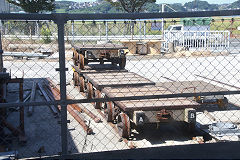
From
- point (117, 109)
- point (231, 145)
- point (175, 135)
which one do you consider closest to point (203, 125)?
point (175, 135)

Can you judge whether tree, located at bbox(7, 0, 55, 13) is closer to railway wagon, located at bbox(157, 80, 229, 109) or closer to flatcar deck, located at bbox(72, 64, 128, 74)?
flatcar deck, located at bbox(72, 64, 128, 74)

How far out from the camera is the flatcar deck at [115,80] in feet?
26.6

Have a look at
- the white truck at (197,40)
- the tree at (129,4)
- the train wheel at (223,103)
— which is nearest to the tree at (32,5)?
the tree at (129,4)

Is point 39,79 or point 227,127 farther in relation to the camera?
point 39,79

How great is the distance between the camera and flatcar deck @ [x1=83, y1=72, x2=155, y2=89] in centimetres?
812

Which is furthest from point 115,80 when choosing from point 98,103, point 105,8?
point 105,8

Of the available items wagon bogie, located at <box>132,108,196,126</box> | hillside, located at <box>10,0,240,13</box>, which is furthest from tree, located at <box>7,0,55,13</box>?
wagon bogie, located at <box>132,108,196,126</box>

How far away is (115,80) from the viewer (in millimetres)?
8656

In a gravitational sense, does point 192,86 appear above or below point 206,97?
above

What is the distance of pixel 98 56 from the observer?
35.0 ft

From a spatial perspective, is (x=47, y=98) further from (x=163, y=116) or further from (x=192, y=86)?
(x=163, y=116)

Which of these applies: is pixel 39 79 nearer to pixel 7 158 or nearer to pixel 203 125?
pixel 203 125

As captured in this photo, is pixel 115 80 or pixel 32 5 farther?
pixel 32 5

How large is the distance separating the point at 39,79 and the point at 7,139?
6.72 metres
